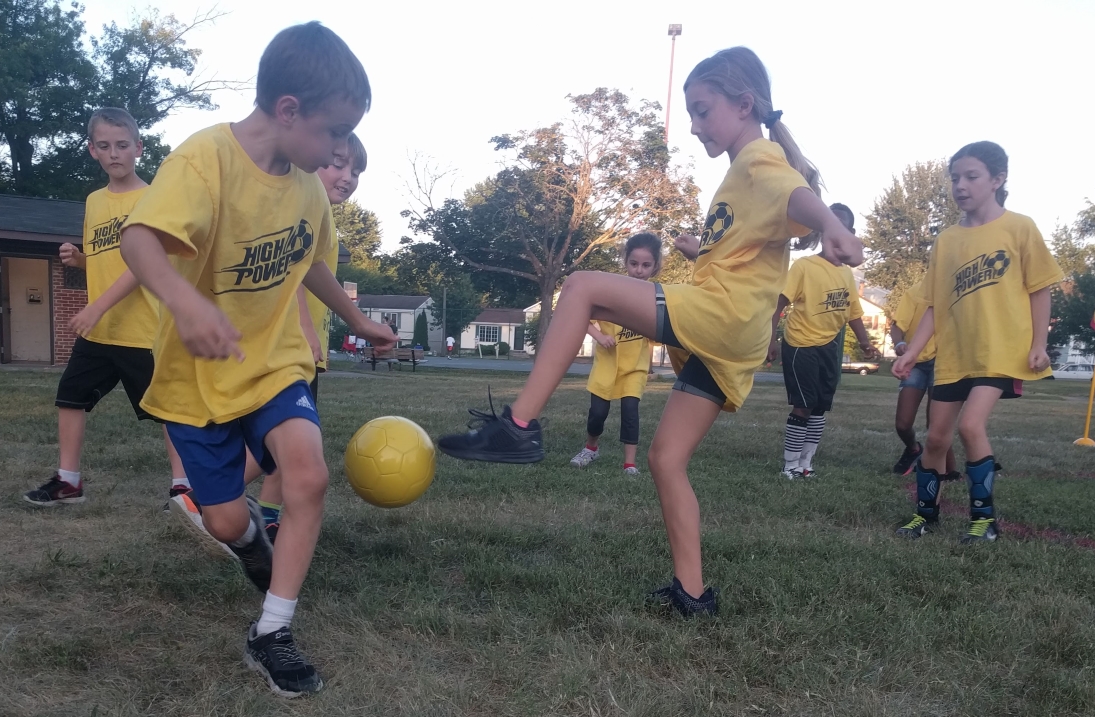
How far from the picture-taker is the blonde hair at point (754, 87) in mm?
3115

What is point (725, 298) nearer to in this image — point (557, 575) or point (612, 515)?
point (557, 575)

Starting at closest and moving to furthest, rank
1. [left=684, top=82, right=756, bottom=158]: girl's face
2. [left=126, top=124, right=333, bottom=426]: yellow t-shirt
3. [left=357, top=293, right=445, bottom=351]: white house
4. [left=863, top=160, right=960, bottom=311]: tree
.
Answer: [left=126, top=124, right=333, bottom=426]: yellow t-shirt, [left=684, top=82, right=756, bottom=158]: girl's face, [left=863, top=160, right=960, bottom=311]: tree, [left=357, top=293, right=445, bottom=351]: white house

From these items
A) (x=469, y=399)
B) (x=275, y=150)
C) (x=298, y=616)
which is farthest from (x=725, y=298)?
(x=469, y=399)

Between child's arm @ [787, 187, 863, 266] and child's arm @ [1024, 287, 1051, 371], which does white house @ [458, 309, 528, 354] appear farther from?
child's arm @ [787, 187, 863, 266]

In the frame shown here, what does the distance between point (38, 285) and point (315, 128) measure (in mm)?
20152

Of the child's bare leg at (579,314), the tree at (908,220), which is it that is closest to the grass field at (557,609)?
the child's bare leg at (579,314)

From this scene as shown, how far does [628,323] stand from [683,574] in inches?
38.9

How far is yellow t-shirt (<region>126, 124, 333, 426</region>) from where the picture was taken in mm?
2484

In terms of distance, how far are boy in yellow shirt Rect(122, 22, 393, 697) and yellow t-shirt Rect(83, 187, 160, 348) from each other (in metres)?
2.09

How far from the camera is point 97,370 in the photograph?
185 inches

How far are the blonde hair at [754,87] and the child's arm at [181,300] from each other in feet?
6.53

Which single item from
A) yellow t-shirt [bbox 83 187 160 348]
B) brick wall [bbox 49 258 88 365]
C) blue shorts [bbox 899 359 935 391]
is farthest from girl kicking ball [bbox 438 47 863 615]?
brick wall [bbox 49 258 88 365]

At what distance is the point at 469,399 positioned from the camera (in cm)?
1323

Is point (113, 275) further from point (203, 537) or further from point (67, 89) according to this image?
point (67, 89)
